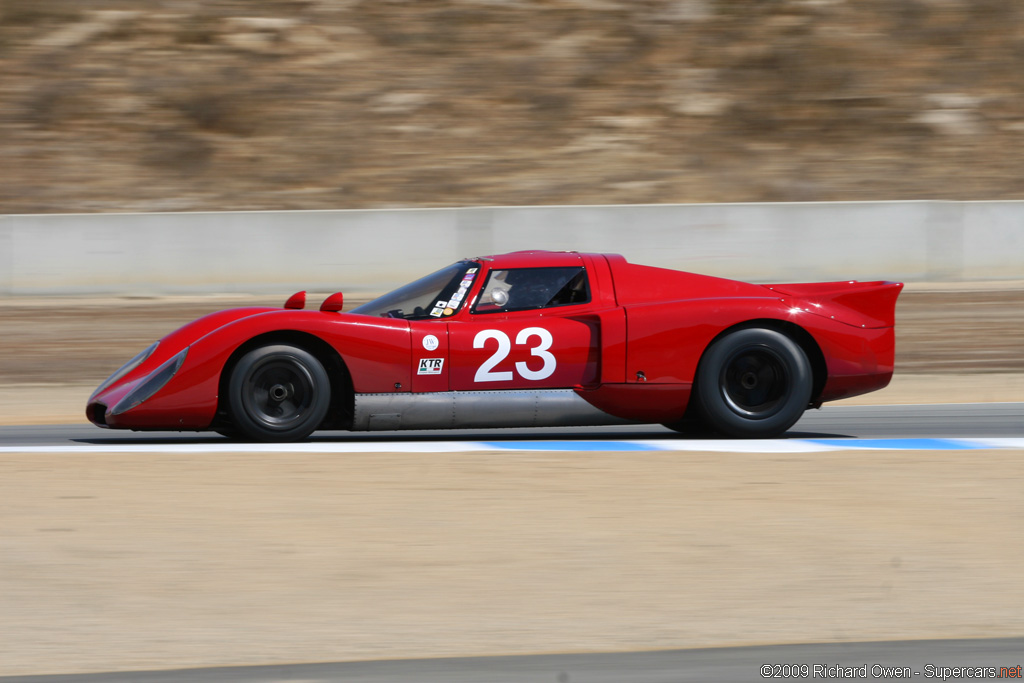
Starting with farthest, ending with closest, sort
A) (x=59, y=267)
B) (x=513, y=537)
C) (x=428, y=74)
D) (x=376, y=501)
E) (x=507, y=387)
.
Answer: (x=428, y=74) < (x=59, y=267) < (x=507, y=387) < (x=376, y=501) < (x=513, y=537)

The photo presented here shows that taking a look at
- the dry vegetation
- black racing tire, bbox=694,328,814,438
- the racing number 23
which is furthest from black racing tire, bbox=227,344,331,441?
the dry vegetation

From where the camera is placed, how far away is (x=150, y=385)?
270 inches

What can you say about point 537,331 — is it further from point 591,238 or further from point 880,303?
point 591,238

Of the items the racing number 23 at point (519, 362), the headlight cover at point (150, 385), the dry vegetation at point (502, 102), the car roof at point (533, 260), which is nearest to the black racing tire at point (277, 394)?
the headlight cover at point (150, 385)

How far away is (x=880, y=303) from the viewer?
7.63 meters

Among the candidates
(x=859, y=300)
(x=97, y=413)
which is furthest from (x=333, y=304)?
(x=859, y=300)

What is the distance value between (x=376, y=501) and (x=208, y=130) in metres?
16.0

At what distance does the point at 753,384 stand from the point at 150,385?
3566 mm

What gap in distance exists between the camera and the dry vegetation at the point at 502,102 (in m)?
19.4

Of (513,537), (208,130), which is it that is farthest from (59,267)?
(513,537)

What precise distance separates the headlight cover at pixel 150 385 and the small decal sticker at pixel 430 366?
1330mm

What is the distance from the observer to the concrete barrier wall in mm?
14969

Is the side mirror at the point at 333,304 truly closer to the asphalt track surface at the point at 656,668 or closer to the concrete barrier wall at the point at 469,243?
the asphalt track surface at the point at 656,668

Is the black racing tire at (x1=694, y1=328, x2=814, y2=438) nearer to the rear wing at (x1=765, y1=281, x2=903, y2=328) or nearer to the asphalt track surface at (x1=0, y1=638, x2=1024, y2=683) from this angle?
the rear wing at (x1=765, y1=281, x2=903, y2=328)
